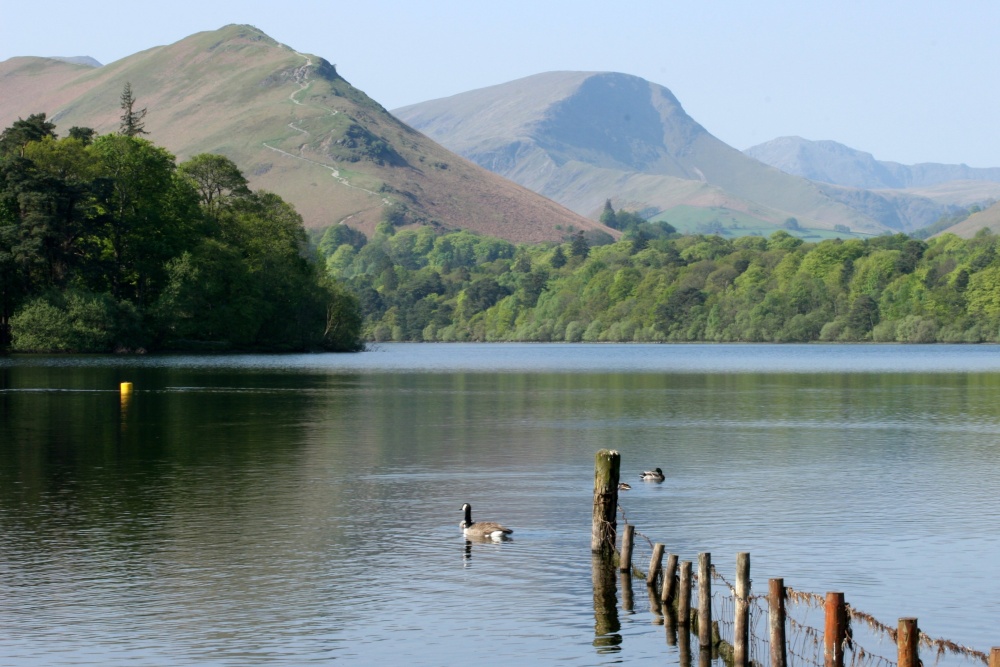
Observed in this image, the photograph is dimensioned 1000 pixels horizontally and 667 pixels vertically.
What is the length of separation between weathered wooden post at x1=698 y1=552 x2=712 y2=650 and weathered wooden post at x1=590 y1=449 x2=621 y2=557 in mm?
7581

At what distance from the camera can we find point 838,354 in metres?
188

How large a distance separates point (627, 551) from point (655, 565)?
184cm

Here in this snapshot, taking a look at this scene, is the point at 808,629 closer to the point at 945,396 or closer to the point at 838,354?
the point at 945,396

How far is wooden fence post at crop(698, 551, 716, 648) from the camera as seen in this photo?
71.6 ft

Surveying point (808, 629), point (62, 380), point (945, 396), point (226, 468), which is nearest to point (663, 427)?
point (226, 468)

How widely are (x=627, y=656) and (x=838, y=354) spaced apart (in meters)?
172

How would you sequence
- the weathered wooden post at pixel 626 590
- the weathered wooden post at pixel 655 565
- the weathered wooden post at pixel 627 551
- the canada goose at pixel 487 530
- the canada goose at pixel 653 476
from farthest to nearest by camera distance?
1. the canada goose at pixel 653 476
2. the canada goose at pixel 487 530
3. the weathered wooden post at pixel 627 551
4. the weathered wooden post at pixel 655 565
5. the weathered wooden post at pixel 626 590

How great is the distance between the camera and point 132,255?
14700 cm

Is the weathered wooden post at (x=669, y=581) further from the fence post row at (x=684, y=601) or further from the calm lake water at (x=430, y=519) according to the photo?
the calm lake water at (x=430, y=519)

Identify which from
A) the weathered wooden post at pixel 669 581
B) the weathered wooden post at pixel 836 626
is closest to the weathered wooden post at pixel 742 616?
the weathered wooden post at pixel 836 626

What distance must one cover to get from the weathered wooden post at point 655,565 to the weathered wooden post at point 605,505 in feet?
10.6

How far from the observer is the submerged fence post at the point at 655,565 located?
85.0ft

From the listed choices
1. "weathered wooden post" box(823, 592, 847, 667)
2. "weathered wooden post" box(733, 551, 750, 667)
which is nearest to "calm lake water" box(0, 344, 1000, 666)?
"weathered wooden post" box(733, 551, 750, 667)

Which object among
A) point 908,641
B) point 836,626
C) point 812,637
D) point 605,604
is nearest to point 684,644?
point 812,637
